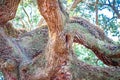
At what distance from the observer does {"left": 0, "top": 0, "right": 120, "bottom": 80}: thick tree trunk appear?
3203 millimetres

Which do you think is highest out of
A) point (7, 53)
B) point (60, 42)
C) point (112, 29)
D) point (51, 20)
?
point (51, 20)

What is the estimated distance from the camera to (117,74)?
407cm

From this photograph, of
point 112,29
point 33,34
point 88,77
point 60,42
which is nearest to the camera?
point 60,42

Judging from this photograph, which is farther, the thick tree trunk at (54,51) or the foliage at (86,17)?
the foliage at (86,17)

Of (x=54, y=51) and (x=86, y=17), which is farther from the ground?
(x=54, y=51)

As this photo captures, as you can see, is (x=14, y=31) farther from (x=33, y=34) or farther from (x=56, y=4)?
(x=56, y=4)

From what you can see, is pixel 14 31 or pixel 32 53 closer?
pixel 32 53

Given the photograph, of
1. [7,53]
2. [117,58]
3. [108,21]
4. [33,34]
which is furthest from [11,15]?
[108,21]

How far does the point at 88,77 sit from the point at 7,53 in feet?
3.68

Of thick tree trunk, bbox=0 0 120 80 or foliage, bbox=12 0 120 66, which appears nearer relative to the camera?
thick tree trunk, bbox=0 0 120 80

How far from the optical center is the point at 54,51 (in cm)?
335

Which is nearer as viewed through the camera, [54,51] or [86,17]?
[54,51]

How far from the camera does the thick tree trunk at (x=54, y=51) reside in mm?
3203

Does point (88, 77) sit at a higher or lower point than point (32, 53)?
lower
